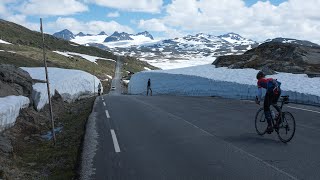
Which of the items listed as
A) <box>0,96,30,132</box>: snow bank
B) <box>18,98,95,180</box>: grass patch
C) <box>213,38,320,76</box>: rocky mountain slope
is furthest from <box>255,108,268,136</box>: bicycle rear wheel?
<box>213,38,320,76</box>: rocky mountain slope

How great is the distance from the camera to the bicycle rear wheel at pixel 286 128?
33.3 feet

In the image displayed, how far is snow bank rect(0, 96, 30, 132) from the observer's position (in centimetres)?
1245

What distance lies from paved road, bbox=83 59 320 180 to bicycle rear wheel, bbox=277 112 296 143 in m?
0.20

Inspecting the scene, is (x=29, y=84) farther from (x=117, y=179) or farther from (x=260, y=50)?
(x=260, y=50)

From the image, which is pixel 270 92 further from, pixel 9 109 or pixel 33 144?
pixel 9 109

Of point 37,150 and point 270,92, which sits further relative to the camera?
point 37,150

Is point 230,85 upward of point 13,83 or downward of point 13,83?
upward

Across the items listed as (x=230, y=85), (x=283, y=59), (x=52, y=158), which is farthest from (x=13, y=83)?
(x=283, y=59)

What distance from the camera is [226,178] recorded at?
7023 millimetres

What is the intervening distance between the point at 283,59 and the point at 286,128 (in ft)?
96.4

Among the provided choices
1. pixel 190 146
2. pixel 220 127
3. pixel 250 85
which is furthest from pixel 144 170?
pixel 250 85

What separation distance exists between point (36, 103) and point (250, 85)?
14.8 m

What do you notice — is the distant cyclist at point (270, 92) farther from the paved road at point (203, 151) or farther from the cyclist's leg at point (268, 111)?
the paved road at point (203, 151)

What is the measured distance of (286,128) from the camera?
10.3 m
